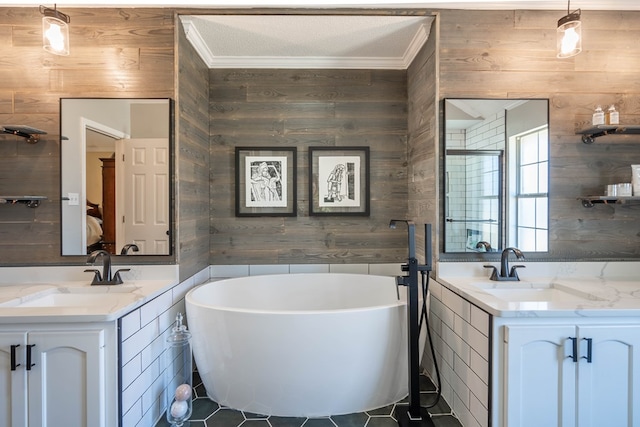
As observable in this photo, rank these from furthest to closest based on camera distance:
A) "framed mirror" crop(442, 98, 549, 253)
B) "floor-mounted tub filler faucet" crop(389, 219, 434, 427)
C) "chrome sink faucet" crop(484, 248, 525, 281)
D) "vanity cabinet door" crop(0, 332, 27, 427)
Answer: "framed mirror" crop(442, 98, 549, 253) → "chrome sink faucet" crop(484, 248, 525, 281) → "floor-mounted tub filler faucet" crop(389, 219, 434, 427) → "vanity cabinet door" crop(0, 332, 27, 427)

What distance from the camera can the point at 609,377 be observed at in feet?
4.95

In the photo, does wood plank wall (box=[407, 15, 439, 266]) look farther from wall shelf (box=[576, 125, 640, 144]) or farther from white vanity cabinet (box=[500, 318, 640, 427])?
wall shelf (box=[576, 125, 640, 144])

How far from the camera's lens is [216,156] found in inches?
113

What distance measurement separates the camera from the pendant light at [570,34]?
5.87 feet

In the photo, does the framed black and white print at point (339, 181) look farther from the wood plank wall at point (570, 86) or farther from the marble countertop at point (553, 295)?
the marble countertop at point (553, 295)

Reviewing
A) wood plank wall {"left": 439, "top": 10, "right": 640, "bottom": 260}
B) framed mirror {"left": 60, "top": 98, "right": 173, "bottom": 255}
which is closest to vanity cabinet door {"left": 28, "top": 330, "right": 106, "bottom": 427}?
framed mirror {"left": 60, "top": 98, "right": 173, "bottom": 255}

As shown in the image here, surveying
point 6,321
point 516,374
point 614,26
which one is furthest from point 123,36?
point 614,26

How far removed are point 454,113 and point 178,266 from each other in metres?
2.08

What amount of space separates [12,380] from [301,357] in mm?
1291

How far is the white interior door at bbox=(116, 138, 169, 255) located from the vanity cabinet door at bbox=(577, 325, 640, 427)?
7.67ft

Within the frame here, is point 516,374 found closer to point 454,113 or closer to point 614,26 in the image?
point 454,113

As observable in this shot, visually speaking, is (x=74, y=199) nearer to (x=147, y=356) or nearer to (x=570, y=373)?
(x=147, y=356)

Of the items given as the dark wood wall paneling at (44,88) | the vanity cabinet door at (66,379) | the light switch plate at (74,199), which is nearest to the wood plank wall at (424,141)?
the dark wood wall paneling at (44,88)

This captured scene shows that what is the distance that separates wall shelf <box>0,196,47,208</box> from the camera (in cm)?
198
